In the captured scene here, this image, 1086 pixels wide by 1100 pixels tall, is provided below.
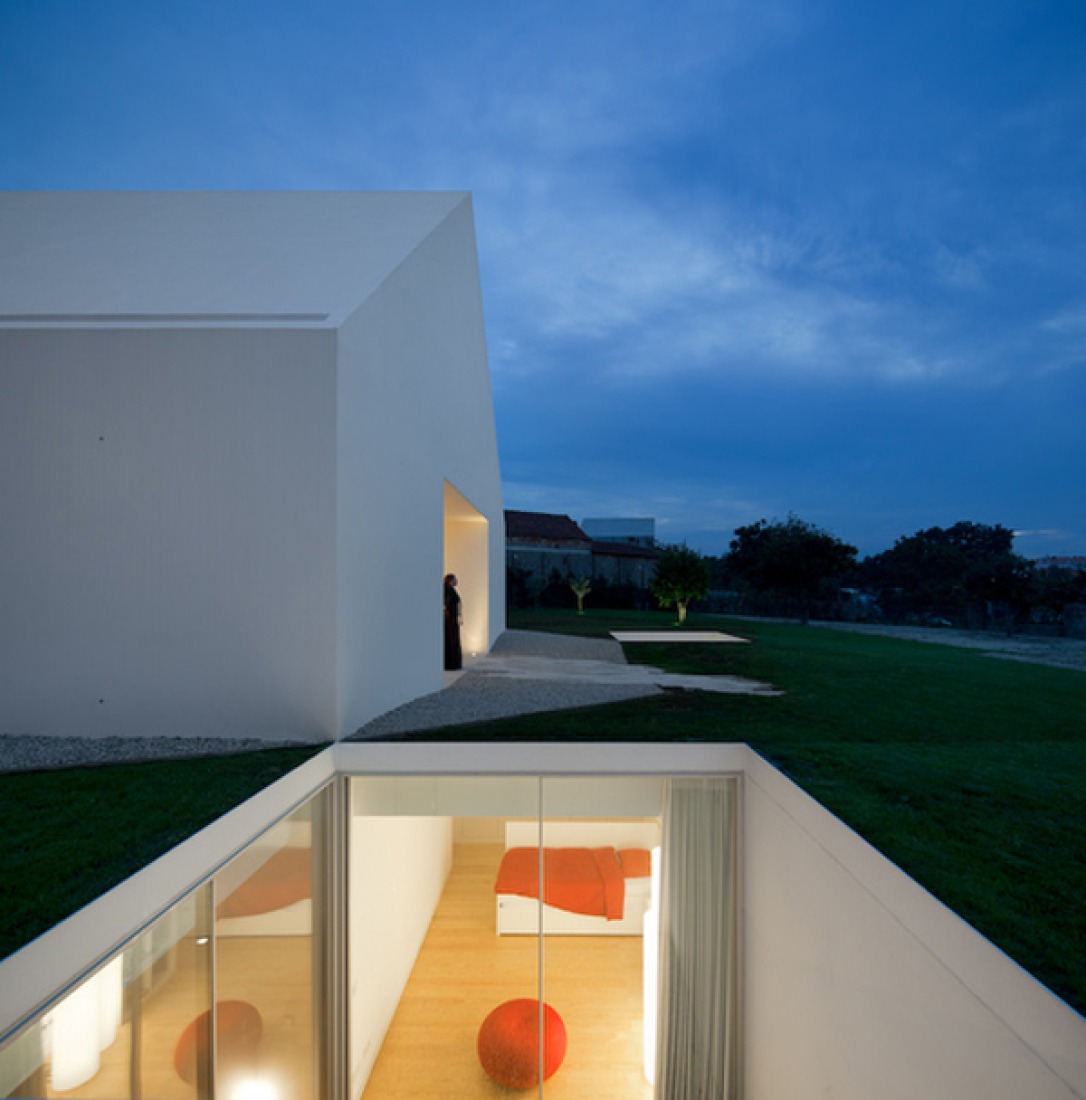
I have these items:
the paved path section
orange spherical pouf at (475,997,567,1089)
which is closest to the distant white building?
the paved path section

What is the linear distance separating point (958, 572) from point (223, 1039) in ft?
151

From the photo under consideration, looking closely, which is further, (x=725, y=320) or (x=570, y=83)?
(x=725, y=320)

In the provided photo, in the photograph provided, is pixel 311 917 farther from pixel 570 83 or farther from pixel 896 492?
pixel 896 492

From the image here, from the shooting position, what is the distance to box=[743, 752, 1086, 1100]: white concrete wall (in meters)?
1.96

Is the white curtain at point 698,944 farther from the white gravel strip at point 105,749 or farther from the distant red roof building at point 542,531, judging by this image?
the distant red roof building at point 542,531

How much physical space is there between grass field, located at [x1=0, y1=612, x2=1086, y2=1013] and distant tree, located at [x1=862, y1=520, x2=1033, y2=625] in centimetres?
1879

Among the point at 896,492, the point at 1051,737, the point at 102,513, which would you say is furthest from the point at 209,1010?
the point at 896,492

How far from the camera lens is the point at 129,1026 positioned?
259 cm

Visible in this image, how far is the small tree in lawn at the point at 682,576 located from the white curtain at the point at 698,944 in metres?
16.4

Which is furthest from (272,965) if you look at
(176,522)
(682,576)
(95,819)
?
(682,576)

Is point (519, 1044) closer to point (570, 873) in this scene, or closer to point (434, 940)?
point (434, 940)

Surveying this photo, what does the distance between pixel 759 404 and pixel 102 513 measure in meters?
88.0

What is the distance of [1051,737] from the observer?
5391 millimetres

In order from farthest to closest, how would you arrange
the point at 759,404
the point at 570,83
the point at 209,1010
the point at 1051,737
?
the point at 759,404, the point at 570,83, the point at 1051,737, the point at 209,1010
